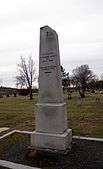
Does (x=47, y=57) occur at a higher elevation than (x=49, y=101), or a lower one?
higher

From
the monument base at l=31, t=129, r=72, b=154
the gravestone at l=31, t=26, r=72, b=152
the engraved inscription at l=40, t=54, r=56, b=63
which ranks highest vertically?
the engraved inscription at l=40, t=54, r=56, b=63

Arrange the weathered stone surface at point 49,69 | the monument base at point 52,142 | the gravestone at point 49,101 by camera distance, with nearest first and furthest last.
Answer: the monument base at point 52,142 → the gravestone at point 49,101 → the weathered stone surface at point 49,69

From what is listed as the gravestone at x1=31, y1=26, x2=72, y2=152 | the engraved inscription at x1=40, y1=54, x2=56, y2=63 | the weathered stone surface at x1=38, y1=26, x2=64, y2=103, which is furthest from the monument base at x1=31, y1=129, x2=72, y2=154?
the engraved inscription at x1=40, y1=54, x2=56, y2=63

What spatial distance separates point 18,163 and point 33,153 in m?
0.60

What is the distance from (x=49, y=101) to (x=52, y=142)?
3.76 ft

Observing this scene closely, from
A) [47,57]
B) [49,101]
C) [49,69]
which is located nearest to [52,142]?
[49,101]

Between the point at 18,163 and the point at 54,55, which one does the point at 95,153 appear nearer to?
the point at 18,163

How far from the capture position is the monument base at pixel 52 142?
681 centimetres

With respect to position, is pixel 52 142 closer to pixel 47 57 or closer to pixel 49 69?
pixel 49 69

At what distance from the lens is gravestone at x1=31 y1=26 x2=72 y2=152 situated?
276 inches

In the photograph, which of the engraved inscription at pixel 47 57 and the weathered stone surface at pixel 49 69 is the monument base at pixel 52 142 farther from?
the engraved inscription at pixel 47 57

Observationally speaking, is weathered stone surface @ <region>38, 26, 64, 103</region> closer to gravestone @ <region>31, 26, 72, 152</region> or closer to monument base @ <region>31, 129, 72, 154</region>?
gravestone @ <region>31, 26, 72, 152</region>

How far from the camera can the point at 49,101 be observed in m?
7.20

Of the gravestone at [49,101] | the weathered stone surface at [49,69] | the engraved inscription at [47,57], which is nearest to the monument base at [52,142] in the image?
the gravestone at [49,101]
